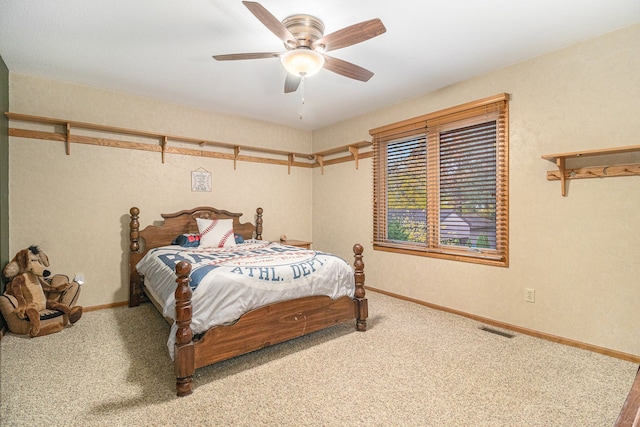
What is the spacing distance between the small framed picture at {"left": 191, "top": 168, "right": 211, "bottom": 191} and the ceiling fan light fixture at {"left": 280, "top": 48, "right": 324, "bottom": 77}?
2.50 meters

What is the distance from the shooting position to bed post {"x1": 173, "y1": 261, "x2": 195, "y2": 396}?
1.89 meters

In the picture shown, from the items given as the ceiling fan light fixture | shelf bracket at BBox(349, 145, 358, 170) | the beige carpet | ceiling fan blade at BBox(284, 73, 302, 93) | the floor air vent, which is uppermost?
ceiling fan blade at BBox(284, 73, 302, 93)

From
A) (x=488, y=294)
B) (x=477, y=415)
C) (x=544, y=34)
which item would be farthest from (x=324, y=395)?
(x=544, y=34)

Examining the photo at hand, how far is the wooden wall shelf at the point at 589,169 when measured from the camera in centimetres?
225

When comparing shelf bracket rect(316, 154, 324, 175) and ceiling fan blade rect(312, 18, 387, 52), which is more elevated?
ceiling fan blade rect(312, 18, 387, 52)

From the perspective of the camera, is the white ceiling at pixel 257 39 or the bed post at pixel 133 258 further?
the bed post at pixel 133 258

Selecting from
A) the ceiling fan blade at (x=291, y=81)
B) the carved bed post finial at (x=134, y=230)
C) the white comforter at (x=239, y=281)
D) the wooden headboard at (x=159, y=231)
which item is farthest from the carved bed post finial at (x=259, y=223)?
the ceiling fan blade at (x=291, y=81)

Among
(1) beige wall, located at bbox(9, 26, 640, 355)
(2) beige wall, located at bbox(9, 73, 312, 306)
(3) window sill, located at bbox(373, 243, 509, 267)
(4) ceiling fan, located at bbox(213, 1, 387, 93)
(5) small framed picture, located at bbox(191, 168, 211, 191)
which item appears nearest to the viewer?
(4) ceiling fan, located at bbox(213, 1, 387, 93)

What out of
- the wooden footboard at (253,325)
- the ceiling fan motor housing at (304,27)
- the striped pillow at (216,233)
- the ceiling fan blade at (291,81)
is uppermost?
the ceiling fan motor housing at (304,27)

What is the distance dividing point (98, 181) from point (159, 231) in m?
0.85

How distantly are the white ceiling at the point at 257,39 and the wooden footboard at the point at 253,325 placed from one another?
1.76 m

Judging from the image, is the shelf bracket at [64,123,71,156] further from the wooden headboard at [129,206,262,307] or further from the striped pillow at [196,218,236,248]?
the striped pillow at [196,218,236,248]

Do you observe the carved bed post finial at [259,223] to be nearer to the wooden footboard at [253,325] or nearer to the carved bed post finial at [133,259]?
the carved bed post finial at [133,259]

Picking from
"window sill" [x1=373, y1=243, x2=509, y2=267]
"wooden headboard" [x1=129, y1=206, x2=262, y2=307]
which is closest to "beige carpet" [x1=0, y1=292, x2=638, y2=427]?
"window sill" [x1=373, y1=243, x2=509, y2=267]
